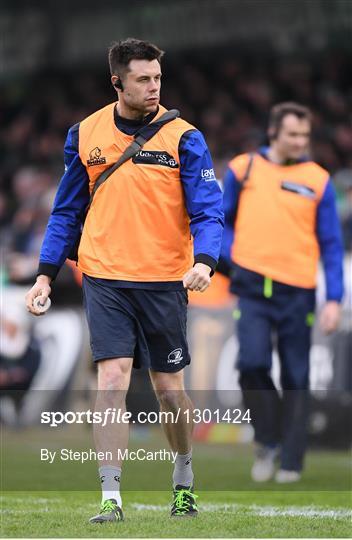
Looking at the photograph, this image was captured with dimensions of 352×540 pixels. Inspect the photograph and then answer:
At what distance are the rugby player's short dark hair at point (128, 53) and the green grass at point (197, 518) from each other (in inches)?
87.2

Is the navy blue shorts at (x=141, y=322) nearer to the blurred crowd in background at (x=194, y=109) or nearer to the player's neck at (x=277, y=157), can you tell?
the player's neck at (x=277, y=157)

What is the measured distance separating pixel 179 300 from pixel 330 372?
20.6ft

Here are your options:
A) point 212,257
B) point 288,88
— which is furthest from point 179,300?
point 288,88

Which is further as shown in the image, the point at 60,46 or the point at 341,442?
the point at 60,46

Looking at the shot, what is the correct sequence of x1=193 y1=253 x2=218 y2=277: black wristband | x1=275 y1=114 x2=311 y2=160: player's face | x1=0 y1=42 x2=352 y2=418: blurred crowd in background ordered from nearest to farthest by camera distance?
x1=193 y1=253 x2=218 y2=277: black wristband < x1=275 y1=114 x2=311 y2=160: player's face < x1=0 y1=42 x2=352 y2=418: blurred crowd in background

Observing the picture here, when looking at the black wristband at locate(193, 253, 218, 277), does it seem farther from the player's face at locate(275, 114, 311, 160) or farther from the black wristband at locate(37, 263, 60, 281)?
the player's face at locate(275, 114, 311, 160)

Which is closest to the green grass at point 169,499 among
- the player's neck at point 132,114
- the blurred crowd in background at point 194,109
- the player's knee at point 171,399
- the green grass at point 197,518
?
the green grass at point 197,518

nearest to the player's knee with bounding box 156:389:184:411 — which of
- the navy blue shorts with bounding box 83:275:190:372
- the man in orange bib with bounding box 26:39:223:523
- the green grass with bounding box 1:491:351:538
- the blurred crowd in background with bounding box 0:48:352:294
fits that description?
the man in orange bib with bounding box 26:39:223:523

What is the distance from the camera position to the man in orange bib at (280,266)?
9727mm

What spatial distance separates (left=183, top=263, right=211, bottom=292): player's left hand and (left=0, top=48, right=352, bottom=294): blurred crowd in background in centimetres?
1003

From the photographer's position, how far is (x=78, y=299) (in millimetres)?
14352

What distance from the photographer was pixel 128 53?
6.76 metres

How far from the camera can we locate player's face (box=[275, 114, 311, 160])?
9852 mm

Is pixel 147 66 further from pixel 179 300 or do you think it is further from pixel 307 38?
pixel 307 38
